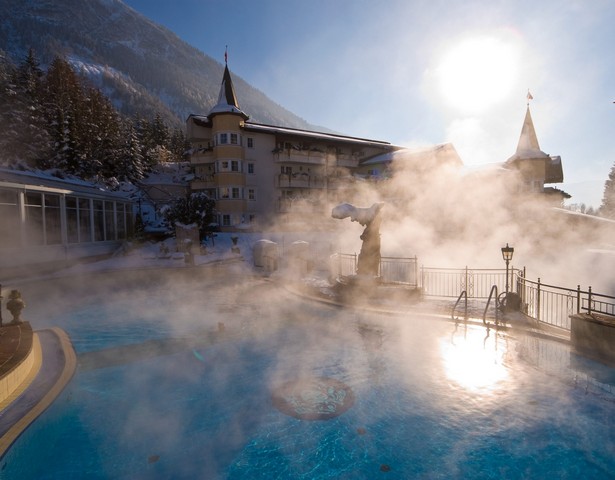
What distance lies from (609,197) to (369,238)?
183 feet

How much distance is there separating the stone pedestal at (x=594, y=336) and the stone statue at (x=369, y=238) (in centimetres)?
701

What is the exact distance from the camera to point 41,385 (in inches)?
247

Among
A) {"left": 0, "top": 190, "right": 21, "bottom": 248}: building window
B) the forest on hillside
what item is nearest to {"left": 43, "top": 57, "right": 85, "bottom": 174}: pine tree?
the forest on hillside

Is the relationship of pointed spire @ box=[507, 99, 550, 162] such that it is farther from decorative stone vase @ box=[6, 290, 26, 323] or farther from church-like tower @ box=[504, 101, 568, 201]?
decorative stone vase @ box=[6, 290, 26, 323]

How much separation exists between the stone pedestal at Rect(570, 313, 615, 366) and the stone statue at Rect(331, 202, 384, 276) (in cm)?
701

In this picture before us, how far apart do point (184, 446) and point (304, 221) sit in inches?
1159

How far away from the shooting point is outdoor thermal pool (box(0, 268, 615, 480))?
4.77 metres

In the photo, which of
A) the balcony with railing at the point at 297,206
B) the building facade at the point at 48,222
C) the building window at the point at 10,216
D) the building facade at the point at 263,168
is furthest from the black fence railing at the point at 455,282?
the building window at the point at 10,216

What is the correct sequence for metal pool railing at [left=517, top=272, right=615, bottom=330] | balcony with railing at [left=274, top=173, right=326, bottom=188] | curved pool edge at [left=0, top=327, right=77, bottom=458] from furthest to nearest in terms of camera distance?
balcony with railing at [left=274, top=173, right=326, bottom=188] < metal pool railing at [left=517, top=272, right=615, bottom=330] < curved pool edge at [left=0, top=327, right=77, bottom=458]

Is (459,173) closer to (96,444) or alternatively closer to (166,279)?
(166,279)

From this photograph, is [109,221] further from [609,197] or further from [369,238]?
[609,197]

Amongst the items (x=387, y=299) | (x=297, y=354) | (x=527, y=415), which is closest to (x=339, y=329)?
(x=297, y=354)

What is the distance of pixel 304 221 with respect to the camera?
112 ft

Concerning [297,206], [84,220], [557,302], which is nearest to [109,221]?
[84,220]
